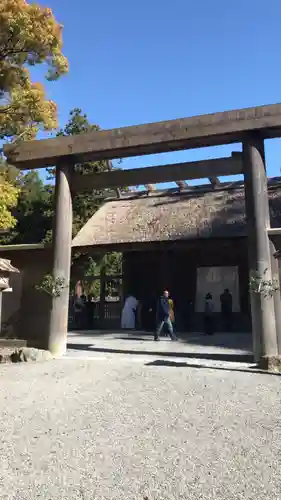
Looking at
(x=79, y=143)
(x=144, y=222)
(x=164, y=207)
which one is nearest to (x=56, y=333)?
(x=79, y=143)

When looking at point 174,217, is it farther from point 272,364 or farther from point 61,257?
point 272,364

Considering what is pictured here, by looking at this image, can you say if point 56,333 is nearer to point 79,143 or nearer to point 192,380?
point 192,380

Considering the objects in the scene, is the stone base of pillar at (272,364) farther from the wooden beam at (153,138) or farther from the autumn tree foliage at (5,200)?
the autumn tree foliage at (5,200)

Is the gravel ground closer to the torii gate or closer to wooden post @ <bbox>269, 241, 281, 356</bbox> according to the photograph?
wooden post @ <bbox>269, 241, 281, 356</bbox>

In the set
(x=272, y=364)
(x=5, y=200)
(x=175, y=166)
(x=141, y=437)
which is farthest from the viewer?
(x=5, y=200)

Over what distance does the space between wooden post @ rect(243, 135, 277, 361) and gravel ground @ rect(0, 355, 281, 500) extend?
157 cm

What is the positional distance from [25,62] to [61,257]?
859 cm

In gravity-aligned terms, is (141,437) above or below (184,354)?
below

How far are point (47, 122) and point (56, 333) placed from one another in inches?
345

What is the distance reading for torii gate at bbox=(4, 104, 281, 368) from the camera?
891 centimetres

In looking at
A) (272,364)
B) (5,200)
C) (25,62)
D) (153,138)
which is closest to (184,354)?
(272,364)

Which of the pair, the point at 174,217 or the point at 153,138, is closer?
the point at 153,138

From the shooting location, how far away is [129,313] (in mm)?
17938

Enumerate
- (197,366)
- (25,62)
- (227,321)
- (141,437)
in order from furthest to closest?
(227,321) < (25,62) < (197,366) < (141,437)
